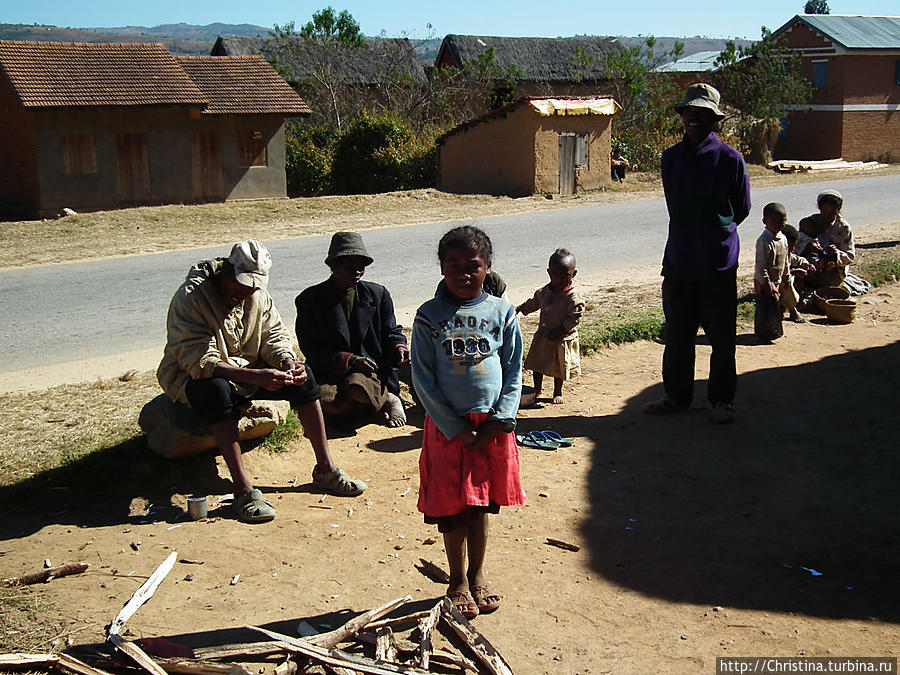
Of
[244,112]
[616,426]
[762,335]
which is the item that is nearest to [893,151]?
[244,112]

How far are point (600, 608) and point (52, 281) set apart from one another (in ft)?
35.5

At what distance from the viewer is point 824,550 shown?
4633mm

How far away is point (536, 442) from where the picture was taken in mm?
6199

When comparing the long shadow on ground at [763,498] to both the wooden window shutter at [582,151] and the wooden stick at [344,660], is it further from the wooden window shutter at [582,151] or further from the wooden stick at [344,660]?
the wooden window shutter at [582,151]

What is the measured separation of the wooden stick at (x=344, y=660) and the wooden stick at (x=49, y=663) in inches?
27.7

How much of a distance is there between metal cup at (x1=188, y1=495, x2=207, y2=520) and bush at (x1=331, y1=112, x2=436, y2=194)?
23636mm

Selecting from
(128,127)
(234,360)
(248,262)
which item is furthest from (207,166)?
(248,262)

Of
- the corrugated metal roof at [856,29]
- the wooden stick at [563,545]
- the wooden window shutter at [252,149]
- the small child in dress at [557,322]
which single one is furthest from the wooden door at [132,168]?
the corrugated metal roof at [856,29]

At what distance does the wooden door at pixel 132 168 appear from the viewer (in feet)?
81.8

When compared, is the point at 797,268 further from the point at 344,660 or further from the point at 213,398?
the point at 344,660

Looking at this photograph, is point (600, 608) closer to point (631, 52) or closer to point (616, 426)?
point (616, 426)

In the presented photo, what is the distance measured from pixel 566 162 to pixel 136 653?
2260 centimetres

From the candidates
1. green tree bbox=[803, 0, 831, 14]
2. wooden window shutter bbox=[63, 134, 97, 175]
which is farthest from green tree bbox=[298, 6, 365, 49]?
green tree bbox=[803, 0, 831, 14]

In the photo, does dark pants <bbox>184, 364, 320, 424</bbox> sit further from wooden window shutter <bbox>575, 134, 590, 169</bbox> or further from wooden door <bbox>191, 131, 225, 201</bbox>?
wooden door <bbox>191, 131, 225, 201</bbox>
